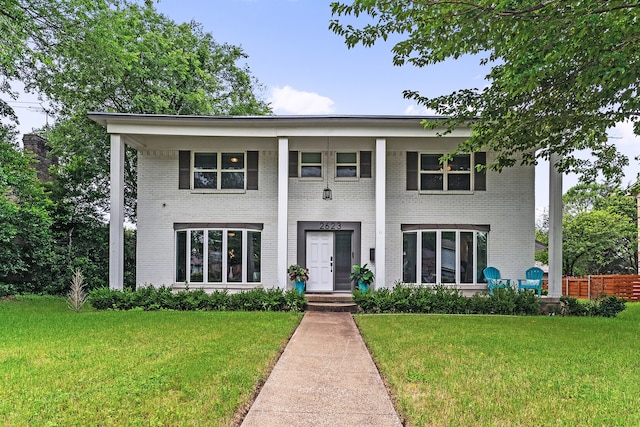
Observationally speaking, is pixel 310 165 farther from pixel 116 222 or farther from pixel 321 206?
pixel 116 222

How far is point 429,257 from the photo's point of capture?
13383mm

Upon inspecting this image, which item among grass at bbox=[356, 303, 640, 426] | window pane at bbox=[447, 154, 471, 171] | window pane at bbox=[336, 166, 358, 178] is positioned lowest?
grass at bbox=[356, 303, 640, 426]

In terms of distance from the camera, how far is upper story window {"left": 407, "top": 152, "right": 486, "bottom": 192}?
13.6 metres

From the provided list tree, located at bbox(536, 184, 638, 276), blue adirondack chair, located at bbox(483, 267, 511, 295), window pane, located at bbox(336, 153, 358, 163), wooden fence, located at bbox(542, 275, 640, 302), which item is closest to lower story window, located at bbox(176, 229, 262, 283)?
window pane, located at bbox(336, 153, 358, 163)

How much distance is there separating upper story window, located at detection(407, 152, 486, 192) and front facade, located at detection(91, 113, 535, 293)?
0.03 m

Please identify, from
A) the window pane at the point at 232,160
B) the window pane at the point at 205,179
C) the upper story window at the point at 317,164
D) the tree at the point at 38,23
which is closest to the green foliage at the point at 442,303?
the upper story window at the point at 317,164

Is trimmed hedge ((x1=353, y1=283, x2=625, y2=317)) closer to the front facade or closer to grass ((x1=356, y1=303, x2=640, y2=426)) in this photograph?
grass ((x1=356, y1=303, x2=640, y2=426))

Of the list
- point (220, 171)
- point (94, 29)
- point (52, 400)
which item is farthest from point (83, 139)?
point (52, 400)

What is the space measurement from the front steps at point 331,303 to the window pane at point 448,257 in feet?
10.3

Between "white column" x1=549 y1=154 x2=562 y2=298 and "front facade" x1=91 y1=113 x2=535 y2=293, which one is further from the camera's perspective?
"front facade" x1=91 y1=113 x2=535 y2=293

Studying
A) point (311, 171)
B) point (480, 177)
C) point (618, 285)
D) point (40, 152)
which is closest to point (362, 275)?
point (311, 171)

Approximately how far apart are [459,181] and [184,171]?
890cm

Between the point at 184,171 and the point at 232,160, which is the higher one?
the point at 232,160

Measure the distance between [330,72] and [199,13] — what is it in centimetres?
860
